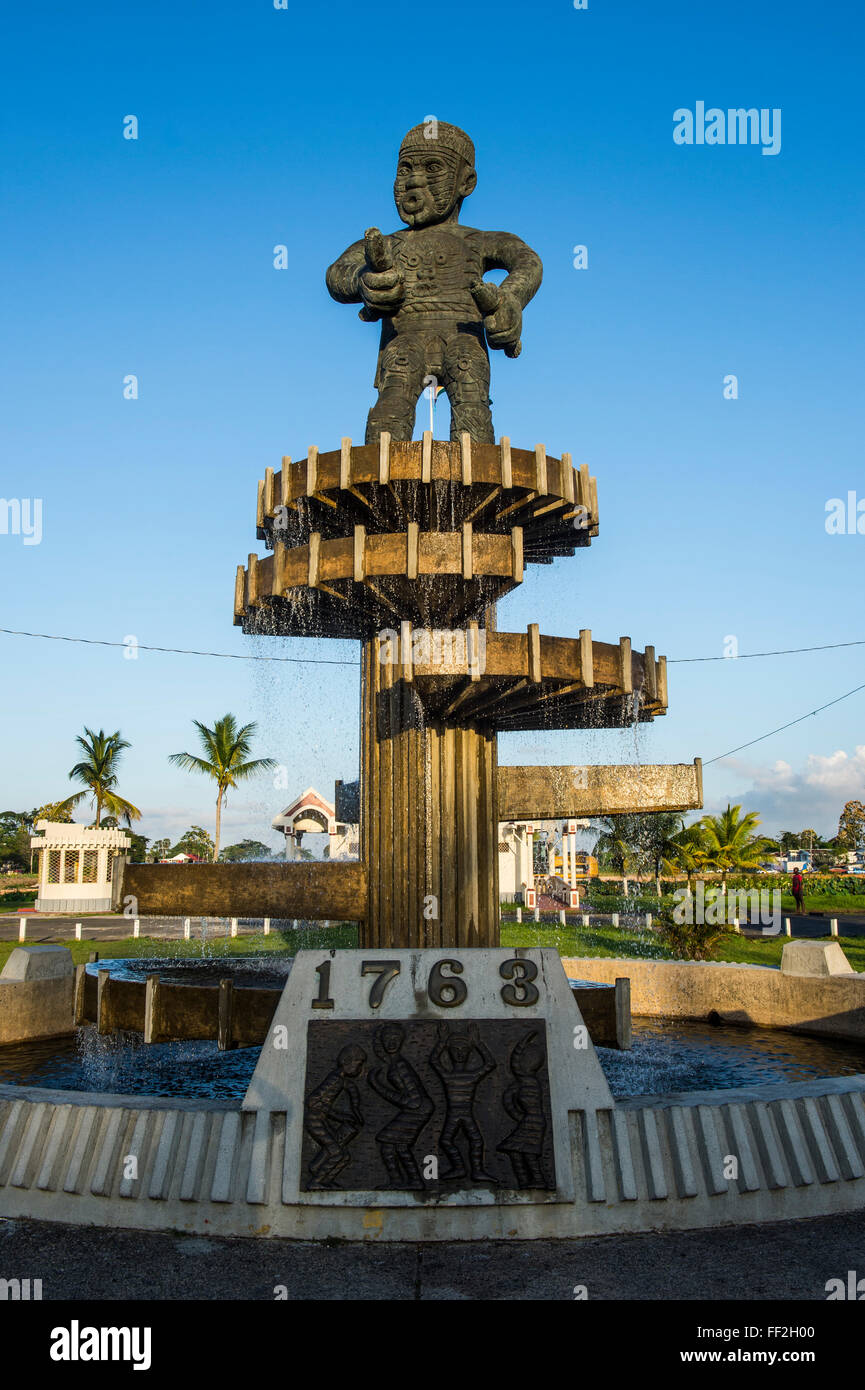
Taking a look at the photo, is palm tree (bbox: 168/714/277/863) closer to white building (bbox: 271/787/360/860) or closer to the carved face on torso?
white building (bbox: 271/787/360/860)

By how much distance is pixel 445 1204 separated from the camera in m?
5.75

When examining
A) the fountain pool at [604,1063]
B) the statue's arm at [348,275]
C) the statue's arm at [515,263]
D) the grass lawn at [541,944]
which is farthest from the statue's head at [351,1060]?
the grass lawn at [541,944]

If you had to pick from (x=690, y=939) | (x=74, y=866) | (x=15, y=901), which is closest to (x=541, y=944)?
(x=690, y=939)

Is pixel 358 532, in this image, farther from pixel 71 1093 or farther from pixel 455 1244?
pixel 455 1244

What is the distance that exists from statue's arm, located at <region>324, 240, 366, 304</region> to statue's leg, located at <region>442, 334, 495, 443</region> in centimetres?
151

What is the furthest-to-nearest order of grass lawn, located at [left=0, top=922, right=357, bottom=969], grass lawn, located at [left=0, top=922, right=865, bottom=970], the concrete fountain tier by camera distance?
grass lawn, located at [left=0, top=922, right=357, bottom=969], grass lawn, located at [left=0, top=922, right=865, bottom=970], the concrete fountain tier

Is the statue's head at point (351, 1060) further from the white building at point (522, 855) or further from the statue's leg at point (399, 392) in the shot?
the white building at point (522, 855)

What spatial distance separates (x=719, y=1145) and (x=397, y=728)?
5.98 metres

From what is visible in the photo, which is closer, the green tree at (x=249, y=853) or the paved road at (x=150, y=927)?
the green tree at (x=249, y=853)

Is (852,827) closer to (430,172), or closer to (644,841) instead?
(644,841)

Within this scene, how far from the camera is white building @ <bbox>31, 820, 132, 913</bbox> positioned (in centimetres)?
4819

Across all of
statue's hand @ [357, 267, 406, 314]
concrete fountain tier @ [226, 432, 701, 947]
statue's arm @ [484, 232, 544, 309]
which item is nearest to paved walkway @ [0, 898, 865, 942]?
concrete fountain tier @ [226, 432, 701, 947]

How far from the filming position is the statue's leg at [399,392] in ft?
38.9

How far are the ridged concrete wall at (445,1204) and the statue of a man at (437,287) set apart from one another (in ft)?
26.6
